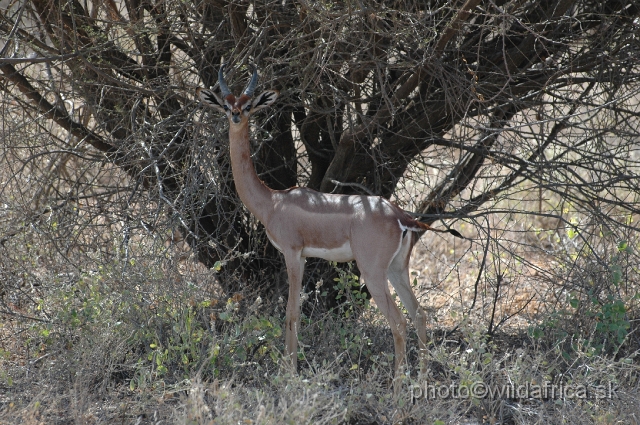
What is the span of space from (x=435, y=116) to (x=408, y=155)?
19.1 inches

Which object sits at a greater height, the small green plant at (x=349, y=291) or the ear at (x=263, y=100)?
the ear at (x=263, y=100)

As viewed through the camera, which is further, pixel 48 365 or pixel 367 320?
pixel 367 320

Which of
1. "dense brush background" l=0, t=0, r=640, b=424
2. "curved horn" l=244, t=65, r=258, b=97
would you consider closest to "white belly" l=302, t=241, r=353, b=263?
"dense brush background" l=0, t=0, r=640, b=424

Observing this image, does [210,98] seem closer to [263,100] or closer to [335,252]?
[263,100]

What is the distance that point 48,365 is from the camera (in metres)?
5.17

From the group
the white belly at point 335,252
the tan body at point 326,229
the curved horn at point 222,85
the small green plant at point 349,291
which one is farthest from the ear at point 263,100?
the small green plant at point 349,291

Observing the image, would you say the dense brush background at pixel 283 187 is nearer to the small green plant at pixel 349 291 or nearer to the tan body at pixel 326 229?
the small green plant at pixel 349 291

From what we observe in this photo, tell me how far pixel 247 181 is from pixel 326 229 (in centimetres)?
70

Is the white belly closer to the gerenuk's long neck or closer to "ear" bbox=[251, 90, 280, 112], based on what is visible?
the gerenuk's long neck

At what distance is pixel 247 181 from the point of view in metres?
5.49

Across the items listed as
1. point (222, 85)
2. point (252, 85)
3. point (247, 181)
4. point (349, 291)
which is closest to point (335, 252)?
point (349, 291)


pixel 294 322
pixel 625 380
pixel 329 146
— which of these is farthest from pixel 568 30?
pixel 294 322

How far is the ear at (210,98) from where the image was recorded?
5.24m

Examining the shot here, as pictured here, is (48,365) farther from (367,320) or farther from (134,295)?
(367,320)
